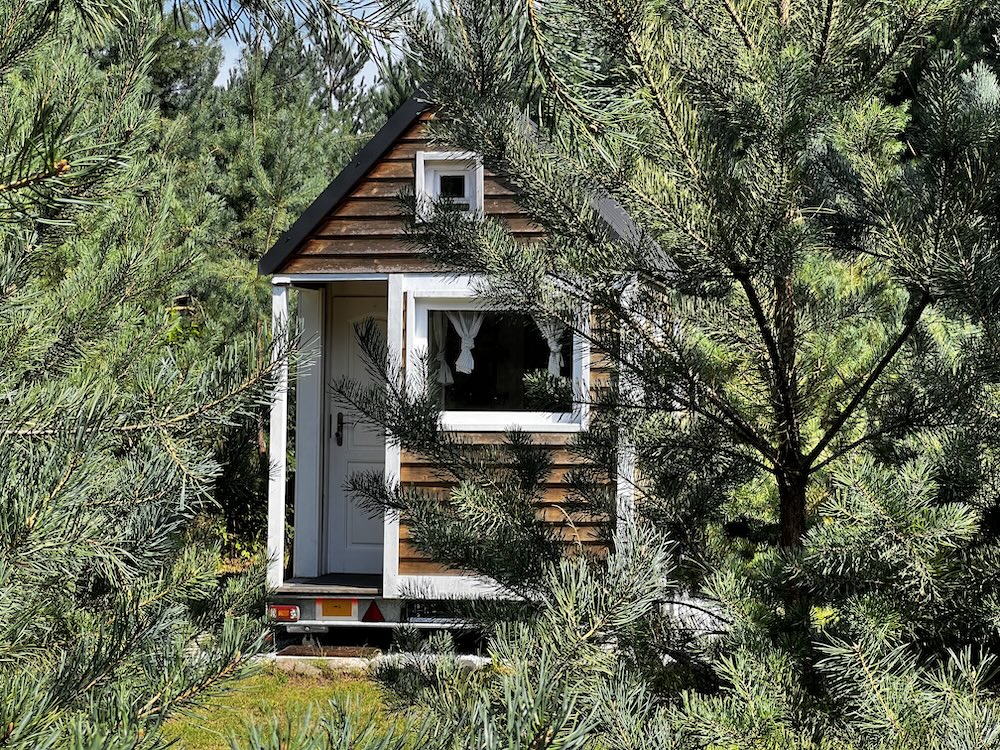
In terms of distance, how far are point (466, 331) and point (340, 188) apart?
4.84 ft

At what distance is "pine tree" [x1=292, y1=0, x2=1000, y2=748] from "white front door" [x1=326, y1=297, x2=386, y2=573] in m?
5.40

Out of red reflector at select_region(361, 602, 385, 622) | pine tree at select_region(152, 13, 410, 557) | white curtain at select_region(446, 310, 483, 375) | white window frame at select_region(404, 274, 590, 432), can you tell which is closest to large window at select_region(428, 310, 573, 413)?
white curtain at select_region(446, 310, 483, 375)

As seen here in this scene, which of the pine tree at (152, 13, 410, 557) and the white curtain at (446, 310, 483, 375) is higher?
the pine tree at (152, 13, 410, 557)

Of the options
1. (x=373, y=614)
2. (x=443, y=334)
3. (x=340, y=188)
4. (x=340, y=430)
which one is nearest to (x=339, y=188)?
(x=340, y=188)

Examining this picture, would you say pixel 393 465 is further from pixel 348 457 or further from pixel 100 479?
pixel 100 479

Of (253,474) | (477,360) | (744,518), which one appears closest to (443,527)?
(253,474)

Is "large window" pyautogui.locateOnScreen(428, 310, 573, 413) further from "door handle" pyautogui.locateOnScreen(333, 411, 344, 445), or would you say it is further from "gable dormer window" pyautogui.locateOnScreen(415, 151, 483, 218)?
"door handle" pyautogui.locateOnScreen(333, 411, 344, 445)

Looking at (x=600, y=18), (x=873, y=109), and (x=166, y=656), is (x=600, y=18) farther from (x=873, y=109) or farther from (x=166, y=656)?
(x=166, y=656)

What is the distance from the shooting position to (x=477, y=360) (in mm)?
8180

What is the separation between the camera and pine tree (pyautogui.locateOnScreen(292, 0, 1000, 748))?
2.30 m

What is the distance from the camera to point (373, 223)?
8039 mm

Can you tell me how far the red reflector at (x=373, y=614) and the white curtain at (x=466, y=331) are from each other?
194 cm

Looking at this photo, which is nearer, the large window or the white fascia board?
the white fascia board

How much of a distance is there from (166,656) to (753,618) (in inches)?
67.5
